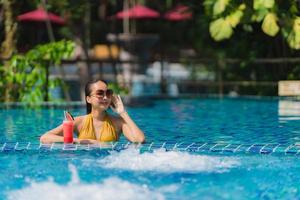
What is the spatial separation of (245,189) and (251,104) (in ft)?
33.2

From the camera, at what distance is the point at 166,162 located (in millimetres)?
6844

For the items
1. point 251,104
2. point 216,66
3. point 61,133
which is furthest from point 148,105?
point 61,133

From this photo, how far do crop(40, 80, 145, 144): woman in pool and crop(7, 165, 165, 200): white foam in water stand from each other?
5.64 feet

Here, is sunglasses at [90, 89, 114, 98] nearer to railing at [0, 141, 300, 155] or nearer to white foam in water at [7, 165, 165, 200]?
railing at [0, 141, 300, 155]

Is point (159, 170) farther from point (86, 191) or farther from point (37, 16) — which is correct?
point (37, 16)

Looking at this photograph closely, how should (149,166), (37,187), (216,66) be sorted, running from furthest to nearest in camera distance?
(216,66), (149,166), (37,187)

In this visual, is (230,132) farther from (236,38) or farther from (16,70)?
(236,38)

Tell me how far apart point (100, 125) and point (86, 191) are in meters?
2.29

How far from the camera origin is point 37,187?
19.7 ft

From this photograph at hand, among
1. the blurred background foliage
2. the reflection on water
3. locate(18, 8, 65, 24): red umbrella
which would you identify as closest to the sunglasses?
the reflection on water

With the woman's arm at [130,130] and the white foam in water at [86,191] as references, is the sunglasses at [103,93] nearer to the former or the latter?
the woman's arm at [130,130]

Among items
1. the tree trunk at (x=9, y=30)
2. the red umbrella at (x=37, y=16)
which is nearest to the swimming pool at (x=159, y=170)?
the tree trunk at (x=9, y=30)

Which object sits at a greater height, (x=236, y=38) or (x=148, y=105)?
(x=236, y=38)

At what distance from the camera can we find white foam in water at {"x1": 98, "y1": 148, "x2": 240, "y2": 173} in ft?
21.8
